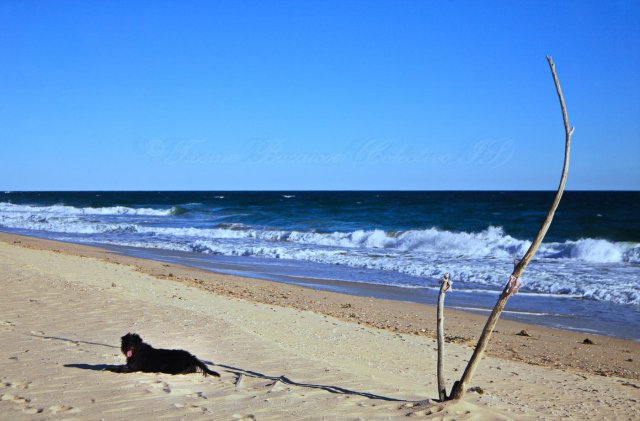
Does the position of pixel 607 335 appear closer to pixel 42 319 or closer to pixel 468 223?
pixel 42 319

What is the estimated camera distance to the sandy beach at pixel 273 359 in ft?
15.7

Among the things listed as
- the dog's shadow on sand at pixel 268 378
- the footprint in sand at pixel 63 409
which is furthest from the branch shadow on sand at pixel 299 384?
the footprint in sand at pixel 63 409

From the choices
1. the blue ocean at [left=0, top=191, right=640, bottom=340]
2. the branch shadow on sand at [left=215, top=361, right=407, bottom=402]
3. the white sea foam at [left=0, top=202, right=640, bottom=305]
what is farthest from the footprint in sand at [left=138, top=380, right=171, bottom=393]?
the white sea foam at [left=0, top=202, right=640, bottom=305]

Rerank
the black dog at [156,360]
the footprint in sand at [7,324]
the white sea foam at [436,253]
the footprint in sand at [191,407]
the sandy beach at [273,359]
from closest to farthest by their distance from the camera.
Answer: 1. the footprint in sand at [191,407]
2. the sandy beach at [273,359]
3. the black dog at [156,360]
4. the footprint in sand at [7,324]
5. the white sea foam at [436,253]

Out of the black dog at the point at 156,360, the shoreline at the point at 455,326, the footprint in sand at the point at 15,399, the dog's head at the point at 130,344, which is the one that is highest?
the dog's head at the point at 130,344

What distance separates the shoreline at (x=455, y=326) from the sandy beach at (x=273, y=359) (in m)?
0.04

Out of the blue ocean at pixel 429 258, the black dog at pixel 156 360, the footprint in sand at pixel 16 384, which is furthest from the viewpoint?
the blue ocean at pixel 429 258

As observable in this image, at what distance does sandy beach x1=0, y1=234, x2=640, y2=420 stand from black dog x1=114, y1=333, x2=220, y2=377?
10cm

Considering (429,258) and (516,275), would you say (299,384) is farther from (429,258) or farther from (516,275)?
(429,258)

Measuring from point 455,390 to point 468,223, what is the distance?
116ft

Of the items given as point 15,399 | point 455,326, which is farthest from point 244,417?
point 455,326

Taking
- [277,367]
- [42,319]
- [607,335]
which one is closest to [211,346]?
[277,367]

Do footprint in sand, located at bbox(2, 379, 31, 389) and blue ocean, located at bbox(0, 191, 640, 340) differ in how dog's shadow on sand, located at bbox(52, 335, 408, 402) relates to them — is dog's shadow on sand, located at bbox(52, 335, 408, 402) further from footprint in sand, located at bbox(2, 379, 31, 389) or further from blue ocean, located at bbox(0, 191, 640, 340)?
blue ocean, located at bbox(0, 191, 640, 340)

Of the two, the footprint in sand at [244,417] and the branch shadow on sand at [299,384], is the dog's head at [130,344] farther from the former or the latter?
the footprint in sand at [244,417]
